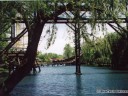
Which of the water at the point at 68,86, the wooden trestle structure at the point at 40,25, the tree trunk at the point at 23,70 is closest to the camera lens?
the wooden trestle structure at the point at 40,25

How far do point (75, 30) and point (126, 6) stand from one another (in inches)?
74.9

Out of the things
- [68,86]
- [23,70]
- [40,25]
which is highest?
[40,25]

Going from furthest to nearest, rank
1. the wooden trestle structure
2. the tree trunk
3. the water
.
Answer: the water, the tree trunk, the wooden trestle structure

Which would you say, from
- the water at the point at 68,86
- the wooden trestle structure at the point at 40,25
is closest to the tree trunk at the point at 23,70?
the wooden trestle structure at the point at 40,25

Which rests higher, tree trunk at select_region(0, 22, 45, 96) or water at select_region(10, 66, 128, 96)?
tree trunk at select_region(0, 22, 45, 96)

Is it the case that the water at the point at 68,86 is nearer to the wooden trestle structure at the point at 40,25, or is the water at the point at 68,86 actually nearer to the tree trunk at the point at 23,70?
the tree trunk at the point at 23,70

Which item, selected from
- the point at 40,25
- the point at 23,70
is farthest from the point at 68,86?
the point at 40,25

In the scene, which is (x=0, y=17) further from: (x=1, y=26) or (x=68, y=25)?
(x=68, y=25)

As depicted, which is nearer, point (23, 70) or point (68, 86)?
point (23, 70)

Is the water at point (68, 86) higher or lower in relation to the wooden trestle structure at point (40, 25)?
lower

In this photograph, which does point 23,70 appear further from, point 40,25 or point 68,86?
point 68,86

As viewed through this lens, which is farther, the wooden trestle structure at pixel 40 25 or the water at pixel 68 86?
the water at pixel 68 86

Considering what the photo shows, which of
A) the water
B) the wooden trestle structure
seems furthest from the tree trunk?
the water

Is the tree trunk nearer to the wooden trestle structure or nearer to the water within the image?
the wooden trestle structure
